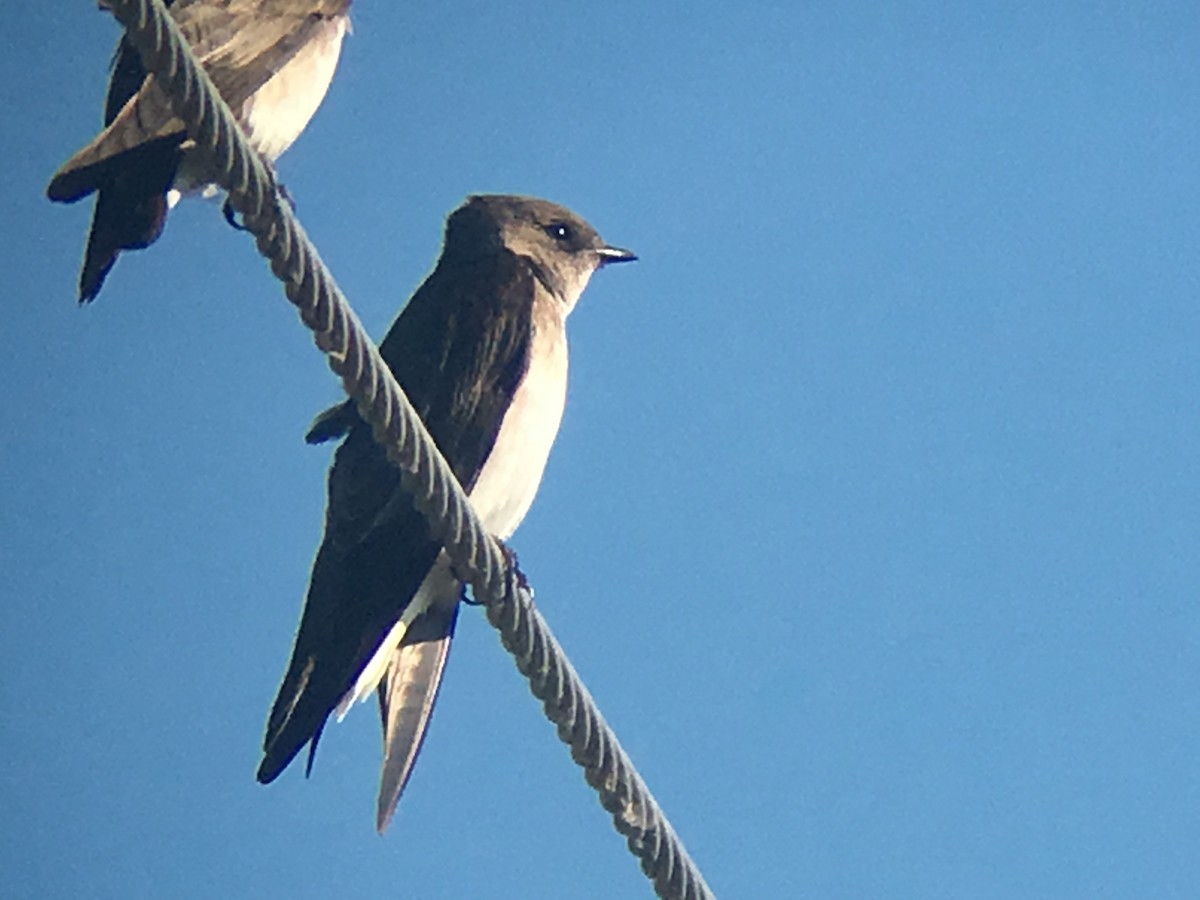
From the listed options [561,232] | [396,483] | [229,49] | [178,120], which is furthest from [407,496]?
[561,232]

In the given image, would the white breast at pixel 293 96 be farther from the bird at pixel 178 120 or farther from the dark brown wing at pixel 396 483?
the dark brown wing at pixel 396 483

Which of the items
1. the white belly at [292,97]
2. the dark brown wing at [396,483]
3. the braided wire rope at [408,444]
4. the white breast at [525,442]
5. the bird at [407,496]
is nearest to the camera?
the braided wire rope at [408,444]

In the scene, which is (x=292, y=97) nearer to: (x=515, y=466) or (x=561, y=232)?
(x=561, y=232)

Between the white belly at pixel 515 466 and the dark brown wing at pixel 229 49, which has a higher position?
the dark brown wing at pixel 229 49

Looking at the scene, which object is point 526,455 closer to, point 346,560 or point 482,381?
point 482,381

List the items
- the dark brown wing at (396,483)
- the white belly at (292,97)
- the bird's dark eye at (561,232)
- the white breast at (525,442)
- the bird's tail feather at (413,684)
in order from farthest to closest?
1. the bird's dark eye at (561,232)
2. the white belly at (292,97)
3. the white breast at (525,442)
4. the bird's tail feather at (413,684)
5. the dark brown wing at (396,483)

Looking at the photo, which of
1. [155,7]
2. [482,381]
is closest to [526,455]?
[482,381]

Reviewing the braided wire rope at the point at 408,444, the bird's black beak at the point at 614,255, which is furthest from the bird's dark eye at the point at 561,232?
the braided wire rope at the point at 408,444
